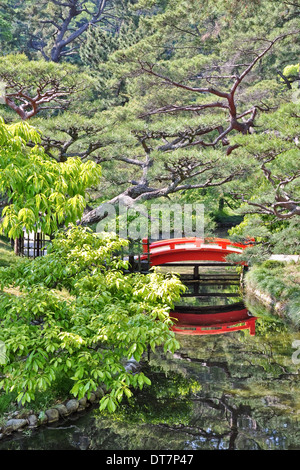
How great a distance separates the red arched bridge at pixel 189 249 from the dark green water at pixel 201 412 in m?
6.00

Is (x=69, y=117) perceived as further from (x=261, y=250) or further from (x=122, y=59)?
(x=261, y=250)

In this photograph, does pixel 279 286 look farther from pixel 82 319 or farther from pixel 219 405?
pixel 82 319

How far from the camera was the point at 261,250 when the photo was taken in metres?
A: 10.3

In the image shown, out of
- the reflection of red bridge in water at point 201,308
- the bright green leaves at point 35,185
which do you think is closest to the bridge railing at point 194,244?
the reflection of red bridge in water at point 201,308

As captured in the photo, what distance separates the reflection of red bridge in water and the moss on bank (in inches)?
23.7

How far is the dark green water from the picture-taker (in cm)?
501

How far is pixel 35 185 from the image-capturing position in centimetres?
413

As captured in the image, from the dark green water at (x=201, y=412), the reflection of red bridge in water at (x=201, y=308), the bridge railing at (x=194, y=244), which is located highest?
the bridge railing at (x=194, y=244)

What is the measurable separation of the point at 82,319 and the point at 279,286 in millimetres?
7255

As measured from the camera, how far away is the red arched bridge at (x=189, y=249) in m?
13.9

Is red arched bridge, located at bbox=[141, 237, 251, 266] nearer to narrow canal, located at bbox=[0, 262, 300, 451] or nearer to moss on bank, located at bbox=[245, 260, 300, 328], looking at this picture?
moss on bank, located at bbox=[245, 260, 300, 328]

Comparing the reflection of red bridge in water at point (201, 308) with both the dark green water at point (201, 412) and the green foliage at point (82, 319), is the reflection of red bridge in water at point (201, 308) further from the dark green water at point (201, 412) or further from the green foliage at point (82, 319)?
the green foliage at point (82, 319)

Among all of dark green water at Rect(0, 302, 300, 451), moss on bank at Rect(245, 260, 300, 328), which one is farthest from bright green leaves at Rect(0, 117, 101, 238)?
moss on bank at Rect(245, 260, 300, 328)

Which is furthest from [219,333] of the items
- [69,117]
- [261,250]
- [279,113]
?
[69,117]
